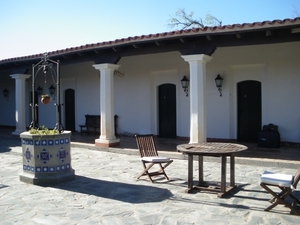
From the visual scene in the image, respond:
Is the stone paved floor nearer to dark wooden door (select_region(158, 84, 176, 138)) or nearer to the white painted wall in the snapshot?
the white painted wall

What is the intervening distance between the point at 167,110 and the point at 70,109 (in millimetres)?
5164

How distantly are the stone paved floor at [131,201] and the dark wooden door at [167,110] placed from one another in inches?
184

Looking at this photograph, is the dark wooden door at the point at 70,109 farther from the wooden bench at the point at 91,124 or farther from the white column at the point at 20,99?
the white column at the point at 20,99

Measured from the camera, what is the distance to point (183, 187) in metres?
5.59

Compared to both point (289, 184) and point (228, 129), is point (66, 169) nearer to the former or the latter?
point (289, 184)

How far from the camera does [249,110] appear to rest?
1030 centimetres

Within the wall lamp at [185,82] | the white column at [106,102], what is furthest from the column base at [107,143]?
the wall lamp at [185,82]

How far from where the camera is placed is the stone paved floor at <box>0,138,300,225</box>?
161 inches

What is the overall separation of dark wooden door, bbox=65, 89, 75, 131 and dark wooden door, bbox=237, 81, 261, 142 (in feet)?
24.9

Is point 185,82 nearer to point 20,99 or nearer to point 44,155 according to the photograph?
point 44,155

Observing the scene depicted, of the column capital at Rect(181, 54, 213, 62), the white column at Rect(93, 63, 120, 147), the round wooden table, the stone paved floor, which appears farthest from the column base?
the round wooden table

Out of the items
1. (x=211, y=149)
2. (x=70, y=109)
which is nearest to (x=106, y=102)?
(x=211, y=149)

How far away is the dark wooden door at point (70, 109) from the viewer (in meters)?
14.7

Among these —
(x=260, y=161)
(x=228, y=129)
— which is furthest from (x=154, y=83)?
(x=260, y=161)
